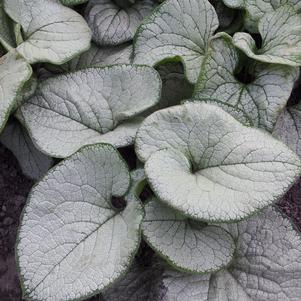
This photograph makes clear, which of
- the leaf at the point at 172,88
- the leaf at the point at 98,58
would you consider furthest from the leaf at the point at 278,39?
the leaf at the point at 98,58

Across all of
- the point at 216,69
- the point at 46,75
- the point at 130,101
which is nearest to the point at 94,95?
the point at 130,101

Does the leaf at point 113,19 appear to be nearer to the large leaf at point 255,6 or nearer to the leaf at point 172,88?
the leaf at point 172,88

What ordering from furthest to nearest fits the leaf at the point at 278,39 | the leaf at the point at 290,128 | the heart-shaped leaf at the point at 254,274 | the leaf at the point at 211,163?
the leaf at the point at 290,128
the leaf at the point at 278,39
the heart-shaped leaf at the point at 254,274
the leaf at the point at 211,163

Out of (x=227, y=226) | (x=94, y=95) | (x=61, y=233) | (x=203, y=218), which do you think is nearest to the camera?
(x=203, y=218)

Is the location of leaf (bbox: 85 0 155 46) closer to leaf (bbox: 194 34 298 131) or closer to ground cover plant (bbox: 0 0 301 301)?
ground cover plant (bbox: 0 0 301 301)

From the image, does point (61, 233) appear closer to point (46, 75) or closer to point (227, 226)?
point (227, 226)
